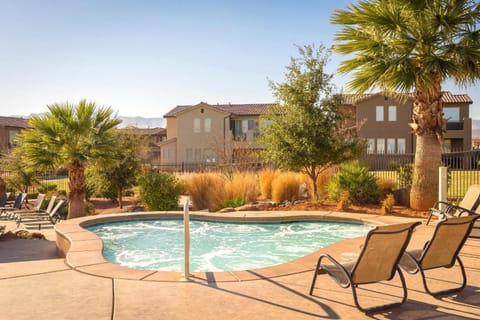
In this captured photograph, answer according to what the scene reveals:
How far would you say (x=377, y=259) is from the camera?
434cm

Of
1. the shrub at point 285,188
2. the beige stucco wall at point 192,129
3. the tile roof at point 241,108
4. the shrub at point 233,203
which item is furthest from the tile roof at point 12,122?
the shrub at point 285,188

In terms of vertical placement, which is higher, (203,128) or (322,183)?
(203,128)

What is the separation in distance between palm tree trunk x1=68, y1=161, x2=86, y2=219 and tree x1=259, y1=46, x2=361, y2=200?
6.28 meters

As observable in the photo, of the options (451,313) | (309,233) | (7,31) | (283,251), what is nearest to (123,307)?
(451,313)

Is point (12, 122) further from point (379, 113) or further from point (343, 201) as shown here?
point (343, 201)

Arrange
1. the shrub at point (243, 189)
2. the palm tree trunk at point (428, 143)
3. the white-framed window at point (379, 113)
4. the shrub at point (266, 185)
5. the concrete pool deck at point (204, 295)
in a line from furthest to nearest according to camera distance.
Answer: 1. the white-framed window at point (379, 113)
2. the shrub at point (266, 185)
3. the shrub at point (243, 189)
4. the palm tree trunk at point (428, 143)
5. the concrete pool deck at point (204, 295)

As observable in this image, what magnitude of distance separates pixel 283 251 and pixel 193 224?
3480 millimetres

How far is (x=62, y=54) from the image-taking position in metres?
16.1

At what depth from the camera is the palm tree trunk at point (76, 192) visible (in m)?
13.9

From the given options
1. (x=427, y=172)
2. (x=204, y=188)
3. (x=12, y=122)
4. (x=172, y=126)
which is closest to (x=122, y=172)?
(x=204, y=188)

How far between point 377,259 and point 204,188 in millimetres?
11491

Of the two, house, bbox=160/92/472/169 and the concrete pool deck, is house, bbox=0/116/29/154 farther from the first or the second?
the concrete pool deck

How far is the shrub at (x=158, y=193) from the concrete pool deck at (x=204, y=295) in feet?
27.6

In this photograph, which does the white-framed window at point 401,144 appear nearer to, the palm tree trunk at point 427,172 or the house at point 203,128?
the house at point 203,128
